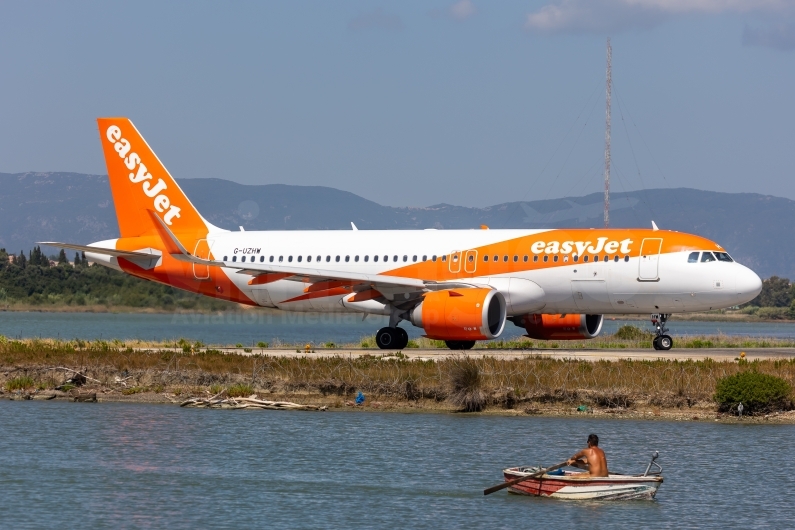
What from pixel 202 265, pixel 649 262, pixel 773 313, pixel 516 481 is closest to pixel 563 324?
pixel 649 262

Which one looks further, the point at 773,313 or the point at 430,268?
the point at 773,313

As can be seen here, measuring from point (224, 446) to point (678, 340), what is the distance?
30.9m

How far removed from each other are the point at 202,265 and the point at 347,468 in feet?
76.1

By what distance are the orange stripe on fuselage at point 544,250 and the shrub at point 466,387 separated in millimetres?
8861

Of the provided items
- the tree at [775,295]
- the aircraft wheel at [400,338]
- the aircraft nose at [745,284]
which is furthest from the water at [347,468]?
the tree at [775,295]

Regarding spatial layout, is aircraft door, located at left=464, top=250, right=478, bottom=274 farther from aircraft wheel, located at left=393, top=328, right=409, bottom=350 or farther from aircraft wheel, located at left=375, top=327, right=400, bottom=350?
aircraft wheel, located at left=375, top=327, right=400, bottom=350

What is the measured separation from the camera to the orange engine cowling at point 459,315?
4003 cm

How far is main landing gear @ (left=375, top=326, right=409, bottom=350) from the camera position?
44.7 meters

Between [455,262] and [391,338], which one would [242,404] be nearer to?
[391,338]

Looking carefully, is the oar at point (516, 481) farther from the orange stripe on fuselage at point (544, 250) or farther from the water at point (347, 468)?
the orange stripe on fuselage at point (544, 250)

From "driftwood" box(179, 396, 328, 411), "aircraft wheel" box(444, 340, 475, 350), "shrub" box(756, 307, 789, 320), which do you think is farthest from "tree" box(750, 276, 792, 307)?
"driftwood" box(179, 396, 328, 411)

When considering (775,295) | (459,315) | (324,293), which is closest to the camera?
(459,315)

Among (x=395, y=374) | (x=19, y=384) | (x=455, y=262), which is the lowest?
(x=19, y=384)

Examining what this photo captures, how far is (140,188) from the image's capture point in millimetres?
49656
